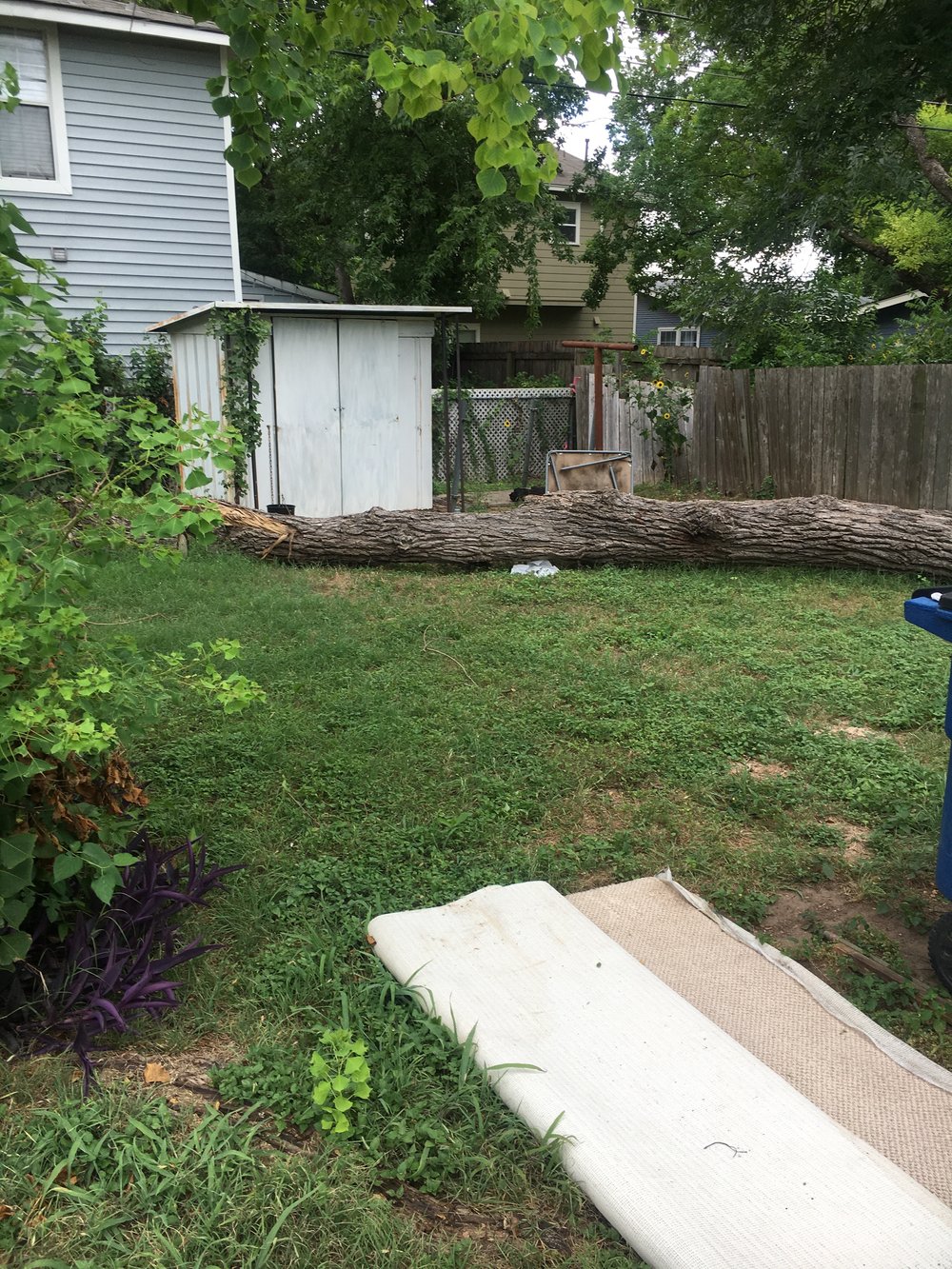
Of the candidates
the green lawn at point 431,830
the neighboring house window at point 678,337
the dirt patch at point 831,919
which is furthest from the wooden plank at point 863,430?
the neighboring house window at point 678,337

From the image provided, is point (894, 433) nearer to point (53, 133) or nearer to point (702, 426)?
point (702, 426)

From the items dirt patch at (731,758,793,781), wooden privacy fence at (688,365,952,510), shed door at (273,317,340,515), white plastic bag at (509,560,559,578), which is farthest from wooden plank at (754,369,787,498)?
dirt patch at (731,758,793,781)

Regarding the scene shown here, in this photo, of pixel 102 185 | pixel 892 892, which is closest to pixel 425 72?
pixel 892 892

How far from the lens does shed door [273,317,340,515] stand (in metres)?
11.0

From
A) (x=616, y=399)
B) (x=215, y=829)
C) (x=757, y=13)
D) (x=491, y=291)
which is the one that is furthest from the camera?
(x=491, y=291)

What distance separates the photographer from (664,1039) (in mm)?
2600

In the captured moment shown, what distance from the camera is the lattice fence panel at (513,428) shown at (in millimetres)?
16828

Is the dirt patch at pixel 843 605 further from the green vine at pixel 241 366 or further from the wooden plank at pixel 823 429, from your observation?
the green vine at pixel 241 366

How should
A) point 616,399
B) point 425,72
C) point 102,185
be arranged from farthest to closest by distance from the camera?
1. point 616,399
2. point 102,185
3. point 425,72

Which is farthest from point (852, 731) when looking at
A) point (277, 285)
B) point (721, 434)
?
point (277, 285)

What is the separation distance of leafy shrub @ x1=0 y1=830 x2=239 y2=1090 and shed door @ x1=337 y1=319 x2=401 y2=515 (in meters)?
8.72

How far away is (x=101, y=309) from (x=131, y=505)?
9533 mm

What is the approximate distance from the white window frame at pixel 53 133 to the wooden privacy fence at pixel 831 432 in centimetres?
839

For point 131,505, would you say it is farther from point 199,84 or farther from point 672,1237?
point 199,84
